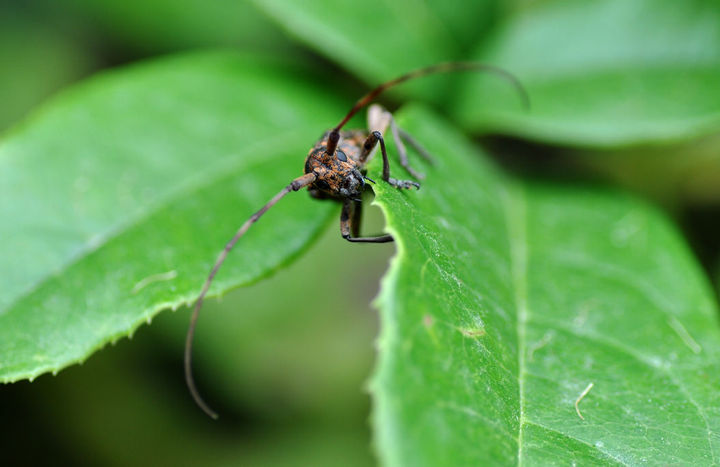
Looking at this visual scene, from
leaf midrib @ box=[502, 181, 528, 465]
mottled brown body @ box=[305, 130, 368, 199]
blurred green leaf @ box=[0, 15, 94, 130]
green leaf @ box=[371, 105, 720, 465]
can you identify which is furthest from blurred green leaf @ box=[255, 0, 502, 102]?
blurred green leaf @ box=[0, 15, 94, 130]

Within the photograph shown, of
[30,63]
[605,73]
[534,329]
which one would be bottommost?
[534,329]

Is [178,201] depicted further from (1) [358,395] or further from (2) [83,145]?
(1) [358,395]

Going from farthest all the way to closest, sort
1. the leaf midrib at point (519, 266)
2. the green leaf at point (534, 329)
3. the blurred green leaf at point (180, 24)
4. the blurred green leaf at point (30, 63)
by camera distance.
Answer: the blurred green leaf at point (30, 63) < the blurred green leaf at point (180, 24) < the leaf midrib at point (519, 266) < the green leaf at point (534, 329)

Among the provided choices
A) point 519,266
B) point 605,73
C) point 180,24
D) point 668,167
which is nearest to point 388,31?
point 605,73

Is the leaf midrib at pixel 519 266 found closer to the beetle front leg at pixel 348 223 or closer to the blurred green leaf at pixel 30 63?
the beetle front leg at pixel 348 223

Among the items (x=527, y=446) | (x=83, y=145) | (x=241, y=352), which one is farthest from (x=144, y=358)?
(x=527, y=446)

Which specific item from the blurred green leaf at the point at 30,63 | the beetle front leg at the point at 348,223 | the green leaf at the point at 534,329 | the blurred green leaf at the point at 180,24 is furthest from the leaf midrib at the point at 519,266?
the blurred green leaf at the point at 30,63

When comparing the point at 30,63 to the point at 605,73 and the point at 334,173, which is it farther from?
the point at 605,73
